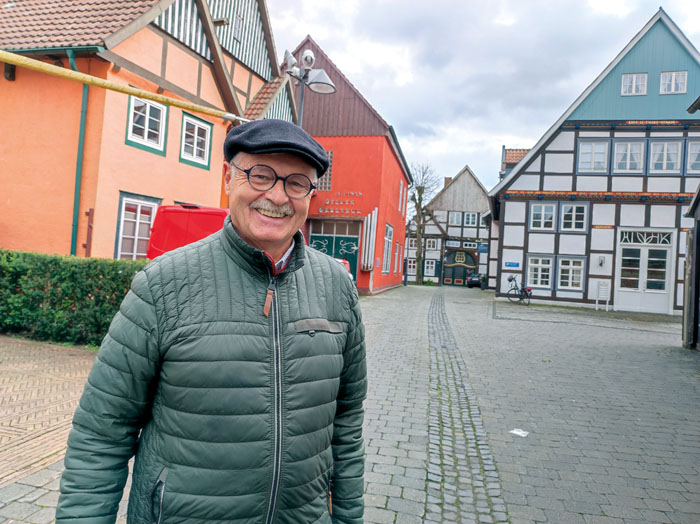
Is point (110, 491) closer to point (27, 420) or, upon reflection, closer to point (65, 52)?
point (27, 420)

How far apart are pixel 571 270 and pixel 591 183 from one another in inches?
144

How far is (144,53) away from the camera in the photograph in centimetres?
1136

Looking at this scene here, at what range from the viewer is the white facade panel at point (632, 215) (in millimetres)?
20031

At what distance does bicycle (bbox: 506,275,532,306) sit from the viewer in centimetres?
2078

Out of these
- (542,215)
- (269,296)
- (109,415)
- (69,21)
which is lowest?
(109,415)

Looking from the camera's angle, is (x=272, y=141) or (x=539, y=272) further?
(x=539, y=272)

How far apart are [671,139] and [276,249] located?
22.8 metres

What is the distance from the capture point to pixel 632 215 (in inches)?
792

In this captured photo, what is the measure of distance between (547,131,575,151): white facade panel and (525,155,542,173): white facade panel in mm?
745

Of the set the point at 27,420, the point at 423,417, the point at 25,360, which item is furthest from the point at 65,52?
the point at 423,417

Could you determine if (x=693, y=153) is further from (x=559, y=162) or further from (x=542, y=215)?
(x=542, y=215)

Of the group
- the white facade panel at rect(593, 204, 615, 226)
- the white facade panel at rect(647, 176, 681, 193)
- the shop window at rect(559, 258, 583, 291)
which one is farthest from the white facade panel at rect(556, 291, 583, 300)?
the white facade panel at rect(647, 176, 681, 193)

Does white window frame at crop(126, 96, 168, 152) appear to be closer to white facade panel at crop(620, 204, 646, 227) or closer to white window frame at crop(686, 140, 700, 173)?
white facade panel at crop(620, 204, 646, 227)

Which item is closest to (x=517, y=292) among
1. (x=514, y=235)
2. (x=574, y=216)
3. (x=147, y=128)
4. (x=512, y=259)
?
(x=512, y=259)
